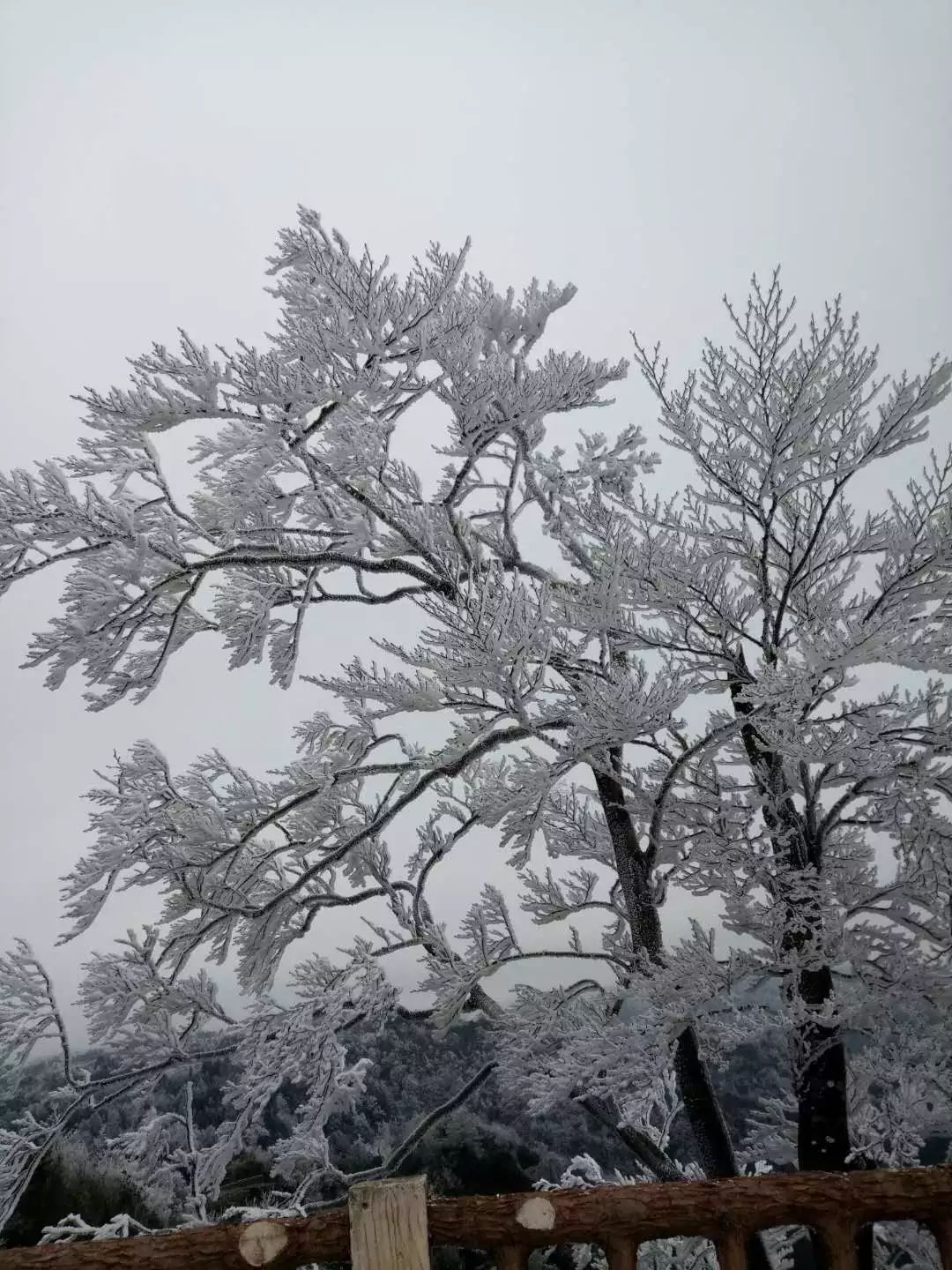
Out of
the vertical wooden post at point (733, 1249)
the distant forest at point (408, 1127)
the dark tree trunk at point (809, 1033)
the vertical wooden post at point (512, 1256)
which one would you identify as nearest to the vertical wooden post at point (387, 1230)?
the vertical wooden post at point (512, 1256)

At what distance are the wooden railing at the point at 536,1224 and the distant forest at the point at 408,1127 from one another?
7.72 feet

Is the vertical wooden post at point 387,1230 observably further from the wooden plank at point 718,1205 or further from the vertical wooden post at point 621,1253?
the vertical wooden post at point 621,1253

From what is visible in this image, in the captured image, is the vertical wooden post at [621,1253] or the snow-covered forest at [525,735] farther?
the snow-covered forest at [525,735]

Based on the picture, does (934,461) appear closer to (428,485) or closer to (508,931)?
(508,931)

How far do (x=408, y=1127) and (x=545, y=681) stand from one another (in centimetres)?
276

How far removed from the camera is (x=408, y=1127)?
11.8 feet

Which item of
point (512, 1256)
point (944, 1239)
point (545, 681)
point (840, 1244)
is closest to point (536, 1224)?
point (512, 1256)

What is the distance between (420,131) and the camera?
13.9 ft

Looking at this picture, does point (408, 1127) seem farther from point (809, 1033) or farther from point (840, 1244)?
point (840, 1244)

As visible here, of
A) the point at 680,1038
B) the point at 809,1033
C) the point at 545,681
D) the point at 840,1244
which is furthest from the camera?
the point at 680,1038

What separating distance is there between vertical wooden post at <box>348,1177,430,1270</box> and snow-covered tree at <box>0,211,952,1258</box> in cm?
71

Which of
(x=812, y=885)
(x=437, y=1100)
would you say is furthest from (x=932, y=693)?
(x=437, y=1100)

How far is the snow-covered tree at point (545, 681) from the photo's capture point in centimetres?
180

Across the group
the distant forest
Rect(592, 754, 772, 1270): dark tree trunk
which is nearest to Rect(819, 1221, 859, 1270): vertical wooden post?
Rect(592, 754, 772, 1270): dark tree trunk
